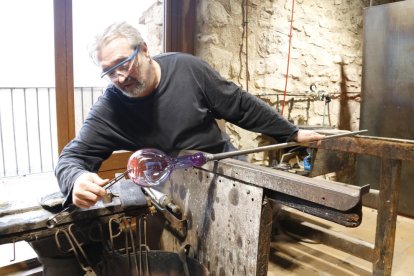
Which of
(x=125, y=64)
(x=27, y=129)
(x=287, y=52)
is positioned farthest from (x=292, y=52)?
(x=27, y=129)

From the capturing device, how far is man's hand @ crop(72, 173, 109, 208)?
906mm

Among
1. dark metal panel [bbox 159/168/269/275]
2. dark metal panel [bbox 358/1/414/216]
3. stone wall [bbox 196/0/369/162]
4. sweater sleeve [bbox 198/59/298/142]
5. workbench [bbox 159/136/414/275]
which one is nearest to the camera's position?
workbench [bbox 159/136/414/275]

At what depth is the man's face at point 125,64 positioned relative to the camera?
111 cm

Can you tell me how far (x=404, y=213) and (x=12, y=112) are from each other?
4.23 meters

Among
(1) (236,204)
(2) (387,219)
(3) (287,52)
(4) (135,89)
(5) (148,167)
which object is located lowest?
(2) (387,219)

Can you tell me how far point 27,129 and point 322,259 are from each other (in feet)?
12.2

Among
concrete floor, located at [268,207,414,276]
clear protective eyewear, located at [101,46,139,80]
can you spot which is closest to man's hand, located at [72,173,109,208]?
clear protective eyewear, located at [101,46,139,80]

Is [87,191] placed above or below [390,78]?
below

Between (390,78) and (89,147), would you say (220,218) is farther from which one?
(390,78)

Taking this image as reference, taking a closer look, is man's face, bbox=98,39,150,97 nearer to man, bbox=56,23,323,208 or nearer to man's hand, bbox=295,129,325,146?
man, bbox=56,23,323,208

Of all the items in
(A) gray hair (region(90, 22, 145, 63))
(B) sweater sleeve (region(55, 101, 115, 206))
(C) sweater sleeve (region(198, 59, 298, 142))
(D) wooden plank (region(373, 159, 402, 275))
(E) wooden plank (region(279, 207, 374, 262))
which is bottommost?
(E) wooden plank (region(279, 207, 374, 262))

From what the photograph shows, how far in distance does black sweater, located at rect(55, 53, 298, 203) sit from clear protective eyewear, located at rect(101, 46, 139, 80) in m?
0.17

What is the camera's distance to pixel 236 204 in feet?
3.27

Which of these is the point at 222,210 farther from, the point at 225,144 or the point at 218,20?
the point at 218,20
